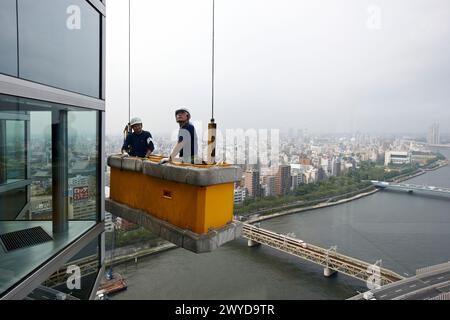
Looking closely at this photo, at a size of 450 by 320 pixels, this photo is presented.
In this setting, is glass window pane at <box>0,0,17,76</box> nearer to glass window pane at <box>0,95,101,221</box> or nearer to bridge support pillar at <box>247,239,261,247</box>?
glass window pane at <box>0,95,101,221</box>

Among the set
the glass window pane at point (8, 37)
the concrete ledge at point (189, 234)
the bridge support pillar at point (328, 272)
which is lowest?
the bridge support pillar at point (328, 272)

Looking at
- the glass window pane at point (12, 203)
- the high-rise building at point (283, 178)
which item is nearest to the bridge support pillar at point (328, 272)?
the high-rise building at point (283, 178)

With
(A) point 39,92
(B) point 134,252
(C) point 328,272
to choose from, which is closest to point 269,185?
(C) point 328,272

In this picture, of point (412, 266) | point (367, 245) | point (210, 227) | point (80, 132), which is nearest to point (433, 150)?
point (412, 266)

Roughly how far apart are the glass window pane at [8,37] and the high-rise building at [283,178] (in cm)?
641

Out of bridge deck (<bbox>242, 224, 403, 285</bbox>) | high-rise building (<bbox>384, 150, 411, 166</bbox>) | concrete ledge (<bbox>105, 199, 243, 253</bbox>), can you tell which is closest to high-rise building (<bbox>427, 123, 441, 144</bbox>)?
high-rise building (<bbox>384, 150, 411, 166</bbox>)

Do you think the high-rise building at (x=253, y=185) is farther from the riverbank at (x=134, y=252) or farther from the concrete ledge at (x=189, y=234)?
the concrete ledge at (x=189, y=234)

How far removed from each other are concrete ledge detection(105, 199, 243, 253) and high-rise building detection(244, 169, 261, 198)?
4.46 m

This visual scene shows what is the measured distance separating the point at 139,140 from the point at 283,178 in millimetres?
5585

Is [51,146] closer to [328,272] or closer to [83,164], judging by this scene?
[83,164]

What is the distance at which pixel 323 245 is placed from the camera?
7961 millimetres

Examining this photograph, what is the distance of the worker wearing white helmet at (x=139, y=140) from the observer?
2.07 m

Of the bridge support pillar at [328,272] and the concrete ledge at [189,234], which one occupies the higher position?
the concrete ledge at [189,234]

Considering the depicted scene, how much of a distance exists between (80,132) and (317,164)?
5.65 m
